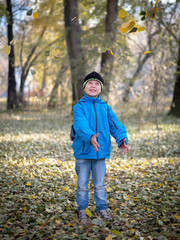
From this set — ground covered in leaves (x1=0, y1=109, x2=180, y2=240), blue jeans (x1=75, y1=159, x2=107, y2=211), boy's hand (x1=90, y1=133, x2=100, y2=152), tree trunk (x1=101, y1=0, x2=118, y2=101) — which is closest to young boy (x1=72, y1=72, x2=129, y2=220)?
blue jeans (x1=75, y1=159, x2=107, y2=211)

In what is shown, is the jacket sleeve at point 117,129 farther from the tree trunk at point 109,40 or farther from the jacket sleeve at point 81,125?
the tree trunk at point 109,40

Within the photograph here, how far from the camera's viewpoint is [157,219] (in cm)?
301

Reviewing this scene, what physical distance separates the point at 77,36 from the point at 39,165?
8601mm

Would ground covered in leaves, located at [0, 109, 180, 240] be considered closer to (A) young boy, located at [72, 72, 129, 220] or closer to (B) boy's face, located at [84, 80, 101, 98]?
(A) young boy, located at [72, 72, 129, 220]

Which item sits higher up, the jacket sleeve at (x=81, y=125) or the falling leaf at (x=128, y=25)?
the falling leaf at (x=128, y=25)

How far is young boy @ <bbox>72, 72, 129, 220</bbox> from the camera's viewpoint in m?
2.79

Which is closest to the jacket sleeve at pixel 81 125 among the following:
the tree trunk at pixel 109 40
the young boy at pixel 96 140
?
the young boy at pixel 96 140

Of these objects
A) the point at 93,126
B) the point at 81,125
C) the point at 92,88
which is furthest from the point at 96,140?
the point at 92,88

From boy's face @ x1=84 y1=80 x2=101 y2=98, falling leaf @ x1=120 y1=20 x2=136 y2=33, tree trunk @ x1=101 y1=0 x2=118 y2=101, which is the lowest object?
boy's face @ x1=84 y1=80 x2=101 y2=98

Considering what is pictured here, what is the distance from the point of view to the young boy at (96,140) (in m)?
2.79

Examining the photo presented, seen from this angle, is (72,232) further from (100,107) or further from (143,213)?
(100,107)

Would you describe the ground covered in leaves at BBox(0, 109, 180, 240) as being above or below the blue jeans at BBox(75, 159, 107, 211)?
below

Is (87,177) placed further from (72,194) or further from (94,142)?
(72,194)

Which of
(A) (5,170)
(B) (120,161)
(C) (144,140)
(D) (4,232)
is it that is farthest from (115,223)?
(C) (144,140)
